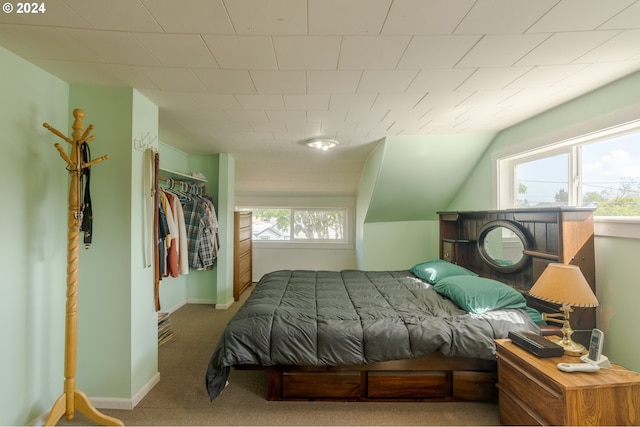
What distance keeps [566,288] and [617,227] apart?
647 mm

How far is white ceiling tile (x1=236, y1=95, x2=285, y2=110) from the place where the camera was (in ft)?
6.20

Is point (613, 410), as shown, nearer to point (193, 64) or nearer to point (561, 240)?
point (561, 240)

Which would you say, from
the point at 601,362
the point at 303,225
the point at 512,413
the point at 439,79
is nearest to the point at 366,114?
the point at 439,79

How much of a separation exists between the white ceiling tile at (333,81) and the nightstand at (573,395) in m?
1.90

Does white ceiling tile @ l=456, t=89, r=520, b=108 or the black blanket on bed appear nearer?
the black blanket on bed

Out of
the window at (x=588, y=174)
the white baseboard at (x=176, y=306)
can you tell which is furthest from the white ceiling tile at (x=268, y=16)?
the white baseboard at (x=176, y=306)

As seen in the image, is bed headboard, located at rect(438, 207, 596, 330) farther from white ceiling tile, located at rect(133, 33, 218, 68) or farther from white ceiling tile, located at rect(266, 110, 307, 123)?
white ceiling tile, located at rect(133, 33, 218, 68)

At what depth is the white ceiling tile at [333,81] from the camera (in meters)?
1.58

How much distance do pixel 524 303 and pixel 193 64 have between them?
108 inches

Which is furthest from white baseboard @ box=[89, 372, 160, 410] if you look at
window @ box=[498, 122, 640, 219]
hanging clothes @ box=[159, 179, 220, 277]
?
window @ box=[498, 122, 640, 219]

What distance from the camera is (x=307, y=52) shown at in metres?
1.38

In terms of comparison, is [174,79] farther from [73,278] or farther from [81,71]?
[73,278]

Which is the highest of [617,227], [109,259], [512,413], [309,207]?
[309,207]

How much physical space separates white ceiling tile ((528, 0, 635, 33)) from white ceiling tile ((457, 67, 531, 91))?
1.12ft
